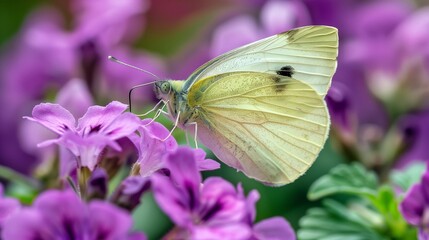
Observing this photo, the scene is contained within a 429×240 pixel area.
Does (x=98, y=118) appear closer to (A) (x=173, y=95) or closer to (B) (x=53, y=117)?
(B) (x=53, y=117)

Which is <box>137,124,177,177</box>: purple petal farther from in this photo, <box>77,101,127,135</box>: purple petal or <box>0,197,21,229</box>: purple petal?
<box>0,197,21,229</box>: purple petal

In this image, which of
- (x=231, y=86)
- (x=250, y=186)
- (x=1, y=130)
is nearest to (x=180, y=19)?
(x=1, y=130)

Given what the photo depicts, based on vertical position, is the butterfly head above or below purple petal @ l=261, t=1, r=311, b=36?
above

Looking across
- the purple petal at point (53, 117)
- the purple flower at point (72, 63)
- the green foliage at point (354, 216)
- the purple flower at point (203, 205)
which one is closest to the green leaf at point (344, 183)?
the green foliage at point (354, 216)

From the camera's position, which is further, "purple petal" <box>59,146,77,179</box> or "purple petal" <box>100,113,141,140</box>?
"purple petal" <box>59,146,77,179</box>

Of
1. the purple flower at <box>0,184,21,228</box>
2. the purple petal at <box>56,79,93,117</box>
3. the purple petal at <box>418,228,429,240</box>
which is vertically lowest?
the purple petal at <box>418,228,429,240</box>

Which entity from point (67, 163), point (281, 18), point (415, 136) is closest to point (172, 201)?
point (67, 163)

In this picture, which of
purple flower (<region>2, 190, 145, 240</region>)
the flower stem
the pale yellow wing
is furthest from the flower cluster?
the flower stem

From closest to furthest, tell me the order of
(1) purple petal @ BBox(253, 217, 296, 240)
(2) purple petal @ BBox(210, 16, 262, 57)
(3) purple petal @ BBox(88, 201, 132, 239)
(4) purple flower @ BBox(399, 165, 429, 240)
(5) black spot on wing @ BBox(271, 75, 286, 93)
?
1. (3) purple petal @ BBox(88, 201, 132, 239)
2. (1) purple petal @ BBox(253, 217, 296, 240)
3. (4) purple flower @ BBox(399, 165, 429, 240)
4. (5) black spot on wing @ BBox(271, 75, 286, 93)
5. (2) purple petal @ BBox(210, 16, 262, 57)
